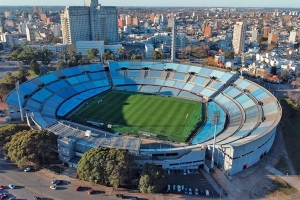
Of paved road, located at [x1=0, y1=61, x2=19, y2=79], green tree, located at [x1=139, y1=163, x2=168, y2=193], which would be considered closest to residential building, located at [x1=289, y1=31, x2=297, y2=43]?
paved road, located at [x1=0, y1=61, x2=19, y2=79]

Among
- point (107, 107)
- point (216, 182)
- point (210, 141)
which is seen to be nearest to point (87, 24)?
point (107, 107)

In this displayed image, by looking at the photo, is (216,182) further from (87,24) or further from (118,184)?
(87,24)

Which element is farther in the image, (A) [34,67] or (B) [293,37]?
(B) [293,37]

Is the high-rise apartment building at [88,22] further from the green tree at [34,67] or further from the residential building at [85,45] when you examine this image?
the green tree at [34,67]

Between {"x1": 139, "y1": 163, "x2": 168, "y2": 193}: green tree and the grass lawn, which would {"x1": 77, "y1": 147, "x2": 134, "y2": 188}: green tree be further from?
the grass lawn

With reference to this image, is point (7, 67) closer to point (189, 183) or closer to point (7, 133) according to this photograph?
point (7, 133)

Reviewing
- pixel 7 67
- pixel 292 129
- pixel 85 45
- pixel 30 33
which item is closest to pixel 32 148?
pixel 292 129

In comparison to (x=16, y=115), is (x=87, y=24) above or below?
above
